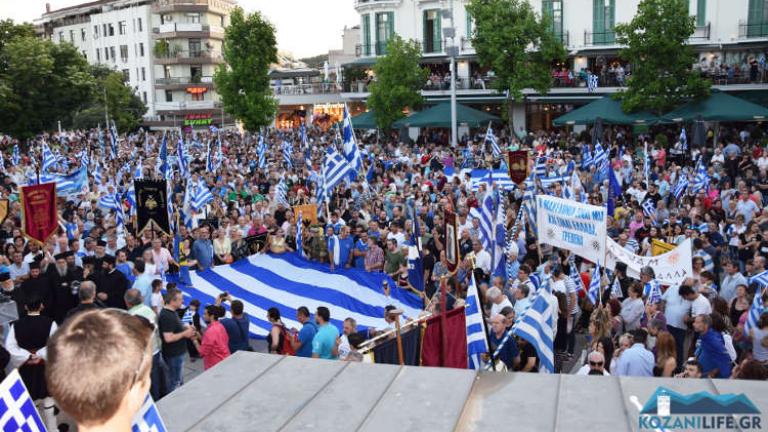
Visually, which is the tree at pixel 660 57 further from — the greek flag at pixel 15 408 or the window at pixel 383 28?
the greek flag at pixel 15 408

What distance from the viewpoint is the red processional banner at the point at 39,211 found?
12250 millimetres

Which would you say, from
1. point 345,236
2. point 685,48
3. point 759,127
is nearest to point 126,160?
point 345,236

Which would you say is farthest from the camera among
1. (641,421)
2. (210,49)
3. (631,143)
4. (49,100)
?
(210,49)

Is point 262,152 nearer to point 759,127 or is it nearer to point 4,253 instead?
point 4,253

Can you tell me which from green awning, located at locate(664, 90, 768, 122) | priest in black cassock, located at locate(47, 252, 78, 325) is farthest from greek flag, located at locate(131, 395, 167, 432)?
green awning, located at locate(664, 90, 768, 122)

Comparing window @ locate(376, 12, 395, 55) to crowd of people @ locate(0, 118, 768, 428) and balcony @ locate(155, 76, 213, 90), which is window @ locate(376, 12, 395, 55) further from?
balcony @ locate(155, 76, 213, 90)

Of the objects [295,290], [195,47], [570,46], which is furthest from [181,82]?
[295,290]

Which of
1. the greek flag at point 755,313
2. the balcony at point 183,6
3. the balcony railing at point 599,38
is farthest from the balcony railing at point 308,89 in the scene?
the greek flag at point 755,313

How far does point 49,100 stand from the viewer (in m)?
36.2

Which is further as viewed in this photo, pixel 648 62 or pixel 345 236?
pixel 648 62

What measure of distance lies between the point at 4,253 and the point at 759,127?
1241 inches

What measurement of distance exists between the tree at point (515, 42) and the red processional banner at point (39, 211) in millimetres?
26738

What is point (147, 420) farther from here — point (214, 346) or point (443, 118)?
point (443, 118)

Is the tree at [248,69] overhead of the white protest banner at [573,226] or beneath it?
overhead
